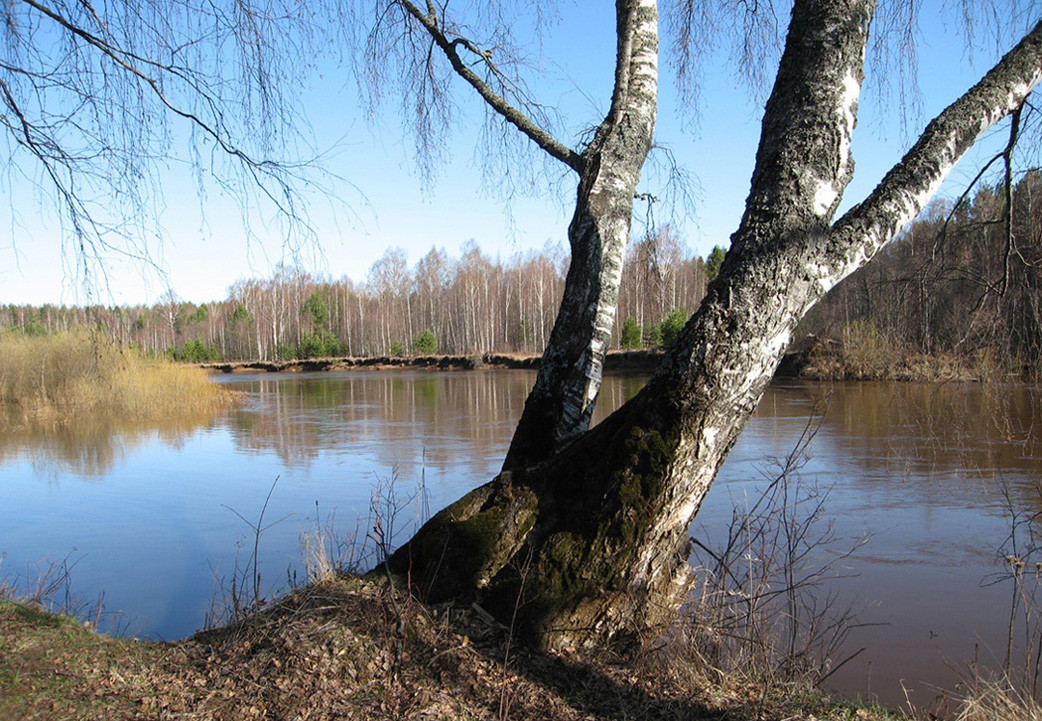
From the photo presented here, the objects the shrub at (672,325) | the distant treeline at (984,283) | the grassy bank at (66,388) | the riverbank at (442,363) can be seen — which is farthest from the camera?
the riverbank at (442,363)

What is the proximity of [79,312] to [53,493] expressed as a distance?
286 inches

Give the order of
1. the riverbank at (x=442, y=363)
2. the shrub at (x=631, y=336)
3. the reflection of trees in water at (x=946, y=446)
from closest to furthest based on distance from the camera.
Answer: the reflection of trees in water at (x=946, y=446), the riverbank at (x=442, y=363), the shrub at (x=631, y=336)

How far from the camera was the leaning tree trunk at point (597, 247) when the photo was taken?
381 cm

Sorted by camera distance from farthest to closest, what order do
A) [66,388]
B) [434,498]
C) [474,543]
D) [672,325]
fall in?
[672,325] → [66,388] → [434,498] → [474,543]

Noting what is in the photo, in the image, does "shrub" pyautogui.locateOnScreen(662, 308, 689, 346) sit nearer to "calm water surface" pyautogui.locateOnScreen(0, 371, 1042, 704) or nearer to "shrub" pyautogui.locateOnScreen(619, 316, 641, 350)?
"shrub" pyautogui.locateOnScreen(619, 316, 641, 350)

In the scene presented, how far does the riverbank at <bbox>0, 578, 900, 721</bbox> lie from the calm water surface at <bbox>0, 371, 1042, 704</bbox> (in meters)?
1.26

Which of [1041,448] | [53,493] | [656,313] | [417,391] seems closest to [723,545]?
[1041,448]

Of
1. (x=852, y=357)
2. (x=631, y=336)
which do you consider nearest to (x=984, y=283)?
(x=852, y=357)

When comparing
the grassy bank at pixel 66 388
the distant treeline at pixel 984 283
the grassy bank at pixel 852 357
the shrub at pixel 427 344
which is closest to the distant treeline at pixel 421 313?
the shrub at pixel 427 344

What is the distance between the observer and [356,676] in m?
2.72

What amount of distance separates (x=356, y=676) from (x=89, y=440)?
13856 millimetres

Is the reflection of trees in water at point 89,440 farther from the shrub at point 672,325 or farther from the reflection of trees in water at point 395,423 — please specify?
the shrub at point 672,325

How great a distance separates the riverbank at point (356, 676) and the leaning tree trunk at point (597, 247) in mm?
1134

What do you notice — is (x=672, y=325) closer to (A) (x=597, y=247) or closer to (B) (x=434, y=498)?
(B) (x=434, y=498)
